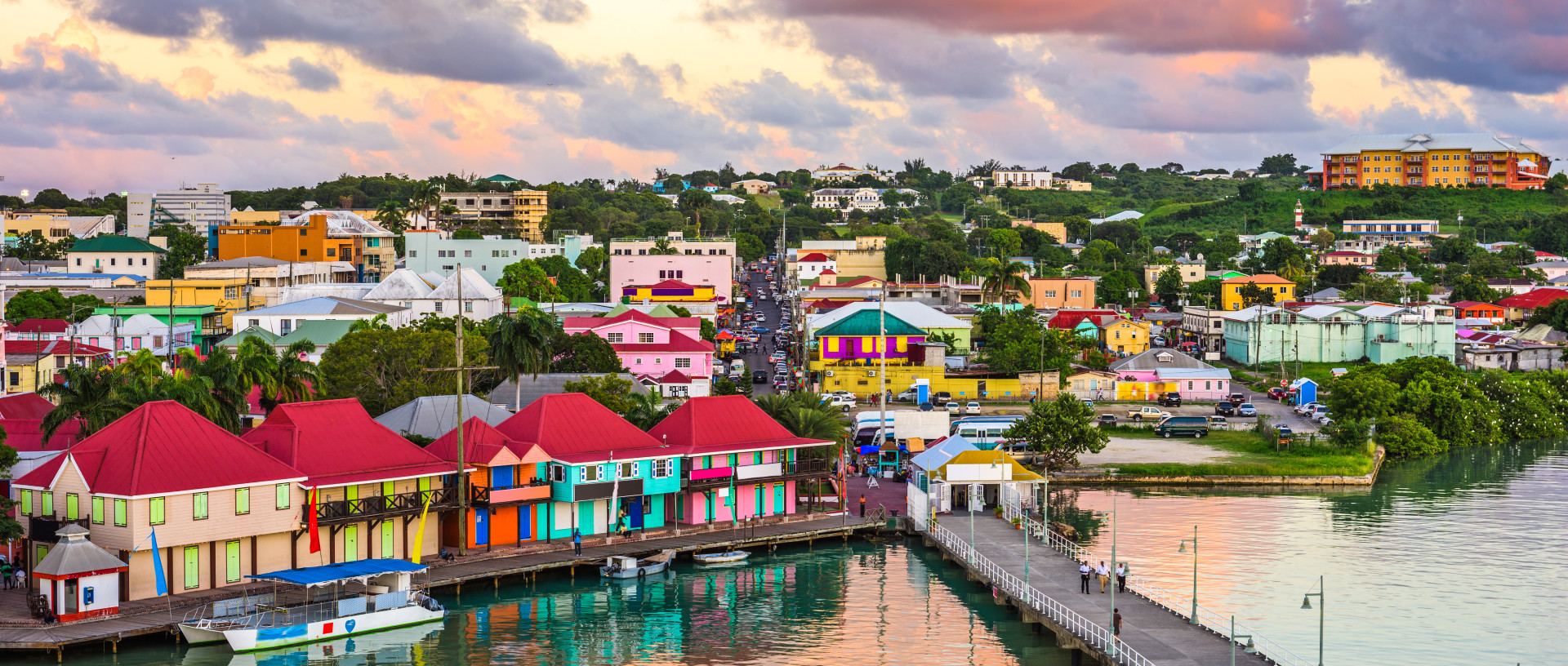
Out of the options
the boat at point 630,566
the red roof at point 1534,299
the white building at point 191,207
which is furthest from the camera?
the white building at point 191,207

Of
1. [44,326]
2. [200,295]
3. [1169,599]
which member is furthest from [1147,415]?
[200,295]

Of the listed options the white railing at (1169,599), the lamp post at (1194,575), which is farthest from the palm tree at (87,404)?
the lamp post at (1194,575)

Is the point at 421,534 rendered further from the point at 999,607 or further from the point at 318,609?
the point at 999,607

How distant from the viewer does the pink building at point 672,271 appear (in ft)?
395

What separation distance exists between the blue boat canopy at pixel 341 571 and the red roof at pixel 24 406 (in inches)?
702

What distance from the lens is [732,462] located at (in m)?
46.9

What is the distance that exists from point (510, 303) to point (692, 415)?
59058 millimetres

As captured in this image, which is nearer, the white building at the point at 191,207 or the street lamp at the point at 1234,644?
the street lamp at the point at 1234,644

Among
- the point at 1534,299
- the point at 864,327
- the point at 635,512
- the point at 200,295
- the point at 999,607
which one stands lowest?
the point at 999,607

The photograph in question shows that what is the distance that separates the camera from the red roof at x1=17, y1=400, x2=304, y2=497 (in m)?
35.0

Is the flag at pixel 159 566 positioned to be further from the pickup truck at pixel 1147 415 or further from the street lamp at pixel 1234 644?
the pickup truck at pixel 1147 415

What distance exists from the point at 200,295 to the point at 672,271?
41.2 meters

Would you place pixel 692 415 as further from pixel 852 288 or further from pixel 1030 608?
pixel 852 288

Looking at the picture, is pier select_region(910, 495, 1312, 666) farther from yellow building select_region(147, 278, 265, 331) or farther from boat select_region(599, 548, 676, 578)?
yellow building select_region(147, 278, 265, 331)
